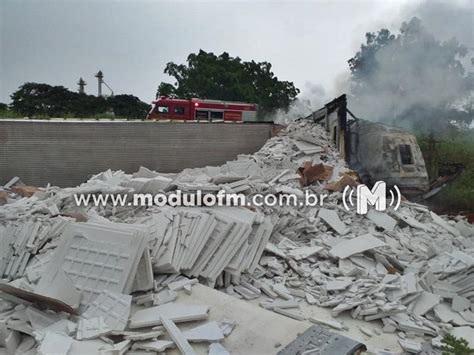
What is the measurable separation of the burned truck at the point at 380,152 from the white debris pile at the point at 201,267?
2454 mm

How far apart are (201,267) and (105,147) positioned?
7248 mm

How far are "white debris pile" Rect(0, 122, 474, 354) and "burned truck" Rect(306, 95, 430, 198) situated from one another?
2.45m

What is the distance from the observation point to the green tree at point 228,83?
75.3 ft

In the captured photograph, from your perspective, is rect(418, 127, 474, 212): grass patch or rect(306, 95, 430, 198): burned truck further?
rect(418, 127, 474, 212): grass patch

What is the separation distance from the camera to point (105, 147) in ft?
35.4

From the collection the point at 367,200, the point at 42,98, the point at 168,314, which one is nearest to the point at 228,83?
the point at 42,98

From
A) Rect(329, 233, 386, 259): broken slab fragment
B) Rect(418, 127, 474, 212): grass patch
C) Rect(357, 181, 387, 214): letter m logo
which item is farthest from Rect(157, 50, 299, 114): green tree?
Rect(329, 233, 386, 259): broken slab fragment

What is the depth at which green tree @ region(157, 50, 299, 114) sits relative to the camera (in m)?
22.9

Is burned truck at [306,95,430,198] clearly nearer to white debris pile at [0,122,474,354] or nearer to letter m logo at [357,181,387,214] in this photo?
letter m logo at [357,181,387,214]

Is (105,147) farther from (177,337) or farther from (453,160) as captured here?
(453,160)

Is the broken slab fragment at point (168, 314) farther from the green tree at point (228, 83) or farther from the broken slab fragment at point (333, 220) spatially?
the green tree at point (228, 83)

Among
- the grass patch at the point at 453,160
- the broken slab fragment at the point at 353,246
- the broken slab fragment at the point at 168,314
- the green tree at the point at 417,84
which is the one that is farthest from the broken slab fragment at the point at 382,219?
the green tree at the point at 417,84

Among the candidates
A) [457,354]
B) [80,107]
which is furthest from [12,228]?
[80,107]

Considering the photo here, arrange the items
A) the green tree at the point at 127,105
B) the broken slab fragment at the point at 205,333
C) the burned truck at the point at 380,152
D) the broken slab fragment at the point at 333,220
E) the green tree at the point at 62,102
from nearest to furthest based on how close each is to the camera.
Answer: the broken slab fragment at the point at 205,333 < the broken slab fragment at the point at 333,220 < the burned truck at the point at 380,152 < the green tree at the point at 62,102 < the green tree at the point at 127,105
